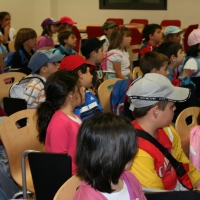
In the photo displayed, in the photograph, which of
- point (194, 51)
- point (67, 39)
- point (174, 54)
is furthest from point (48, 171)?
point (67, 39)

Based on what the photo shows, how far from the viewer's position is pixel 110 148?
56.7 inches

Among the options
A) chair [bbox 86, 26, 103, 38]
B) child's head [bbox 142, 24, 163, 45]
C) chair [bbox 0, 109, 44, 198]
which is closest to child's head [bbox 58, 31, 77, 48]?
child's head [bbox 142, 24, 163, 45]

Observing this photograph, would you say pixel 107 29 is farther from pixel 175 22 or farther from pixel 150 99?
pixel 150 99

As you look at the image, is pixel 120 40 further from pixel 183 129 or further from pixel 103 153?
pixel 103 153

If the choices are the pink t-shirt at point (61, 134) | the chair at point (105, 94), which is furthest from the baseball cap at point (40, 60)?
the pink t-shirt at point (61, 134)

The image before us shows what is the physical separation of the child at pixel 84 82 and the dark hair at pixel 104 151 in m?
1.40

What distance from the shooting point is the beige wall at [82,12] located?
9.54 metres

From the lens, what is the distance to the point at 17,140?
251 centimetres

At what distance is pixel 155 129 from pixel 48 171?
59cm

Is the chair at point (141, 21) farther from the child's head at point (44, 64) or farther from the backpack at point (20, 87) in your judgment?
the backpack at point (20, 87)

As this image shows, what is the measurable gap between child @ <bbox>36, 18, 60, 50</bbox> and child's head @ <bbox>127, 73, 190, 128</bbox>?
3988mm

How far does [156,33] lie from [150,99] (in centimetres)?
392

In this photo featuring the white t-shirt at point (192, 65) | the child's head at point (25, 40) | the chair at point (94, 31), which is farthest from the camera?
the chair at point (94, 31)

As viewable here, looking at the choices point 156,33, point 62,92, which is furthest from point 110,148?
point 156,33
